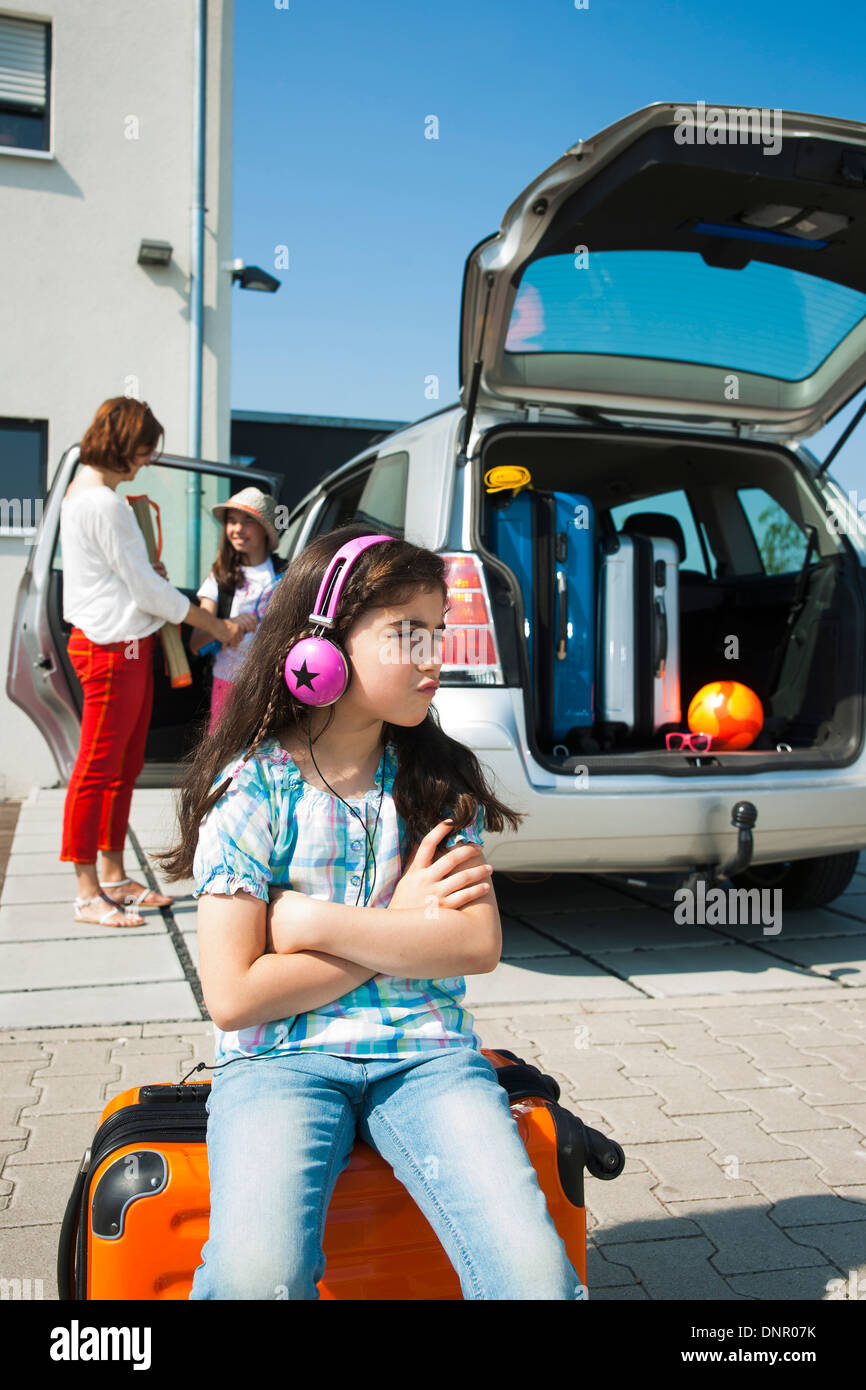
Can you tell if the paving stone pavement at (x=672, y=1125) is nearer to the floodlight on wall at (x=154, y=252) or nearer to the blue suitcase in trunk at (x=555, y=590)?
the blue suitcase in trunk at (x=555, y=590)

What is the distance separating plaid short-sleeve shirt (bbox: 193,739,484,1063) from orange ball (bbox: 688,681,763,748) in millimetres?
2789

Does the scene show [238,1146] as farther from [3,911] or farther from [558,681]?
[3,911]

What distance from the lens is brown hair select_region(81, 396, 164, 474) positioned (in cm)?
405

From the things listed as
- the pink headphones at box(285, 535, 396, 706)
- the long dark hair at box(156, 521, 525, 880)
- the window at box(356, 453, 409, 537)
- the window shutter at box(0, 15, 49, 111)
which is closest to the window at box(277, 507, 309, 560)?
Answer: the window at box(356, 453, 409, 537)

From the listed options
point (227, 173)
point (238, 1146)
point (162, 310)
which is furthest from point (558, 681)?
point (227, 173)

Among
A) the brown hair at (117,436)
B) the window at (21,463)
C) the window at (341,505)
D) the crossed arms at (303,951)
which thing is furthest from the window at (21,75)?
the crossed arms at (303,951)

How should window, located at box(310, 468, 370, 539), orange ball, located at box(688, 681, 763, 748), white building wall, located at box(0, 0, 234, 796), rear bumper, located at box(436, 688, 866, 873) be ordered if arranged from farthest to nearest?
white building wall, located at box(0, 0, 234, 796) < window, located at box(310, 468, 370, 539) < orange ball, located at box(688, 681, 763, 748) < rear bumper, located at box(436, 688, 866, 873)

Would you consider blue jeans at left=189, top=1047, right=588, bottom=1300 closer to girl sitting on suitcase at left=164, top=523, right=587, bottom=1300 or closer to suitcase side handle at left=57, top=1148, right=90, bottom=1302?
girl sitting on suitcase at left=164, top=523, right=587, bottom=1300

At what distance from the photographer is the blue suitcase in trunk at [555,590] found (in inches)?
162

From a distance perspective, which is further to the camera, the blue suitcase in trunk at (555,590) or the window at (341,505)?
the window at (341,505)

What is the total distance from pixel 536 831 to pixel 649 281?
186cm

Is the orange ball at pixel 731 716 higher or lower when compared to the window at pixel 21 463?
lower

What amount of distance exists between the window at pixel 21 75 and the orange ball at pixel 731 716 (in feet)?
23.2

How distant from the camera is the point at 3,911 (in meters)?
4.39
